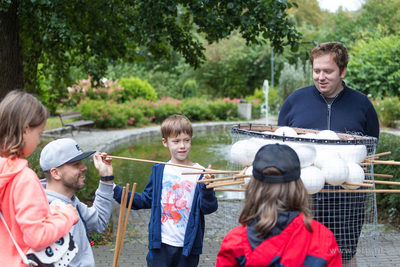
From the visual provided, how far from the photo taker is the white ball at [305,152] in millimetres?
2005

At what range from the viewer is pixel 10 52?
21.0ft

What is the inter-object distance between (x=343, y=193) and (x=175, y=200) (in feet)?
3.64

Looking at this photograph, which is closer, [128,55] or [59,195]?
[59,195]

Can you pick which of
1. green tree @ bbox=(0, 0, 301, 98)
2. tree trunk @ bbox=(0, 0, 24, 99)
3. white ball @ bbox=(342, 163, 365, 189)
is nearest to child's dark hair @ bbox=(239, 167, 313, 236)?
white ball @ bbox=(342, 163, 365, 189)

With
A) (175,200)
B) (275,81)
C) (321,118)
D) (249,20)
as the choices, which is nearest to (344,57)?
(321,118)

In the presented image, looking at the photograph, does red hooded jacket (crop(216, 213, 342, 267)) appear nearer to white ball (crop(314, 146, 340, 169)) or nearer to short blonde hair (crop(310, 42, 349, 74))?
white ball (crop(314, 146, 340, 169))

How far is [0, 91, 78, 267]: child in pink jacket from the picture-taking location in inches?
67.6

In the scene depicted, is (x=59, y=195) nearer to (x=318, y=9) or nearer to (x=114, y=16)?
(x=114, y=16)

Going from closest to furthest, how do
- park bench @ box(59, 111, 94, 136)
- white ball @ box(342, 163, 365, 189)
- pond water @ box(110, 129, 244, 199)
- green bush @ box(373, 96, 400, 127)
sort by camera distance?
white ball @ box(342, 163, 365, 189) < pond water @ box(110, 129, 244, 199) < park bench @ box(59, 111, 94, 136) < green bush @ box(373, 96, 400, 127)

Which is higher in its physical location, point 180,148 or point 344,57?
point 344,57

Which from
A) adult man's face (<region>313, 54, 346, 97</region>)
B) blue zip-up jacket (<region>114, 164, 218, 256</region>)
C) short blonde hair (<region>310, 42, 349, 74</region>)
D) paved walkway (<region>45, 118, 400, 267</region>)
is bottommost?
paved walkway (<region>45, 118, 400, 267</region>)

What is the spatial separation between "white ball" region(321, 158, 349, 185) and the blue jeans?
1155 mm

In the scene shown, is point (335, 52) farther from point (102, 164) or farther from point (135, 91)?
point (135, 91)

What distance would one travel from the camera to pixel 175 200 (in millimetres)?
2727
